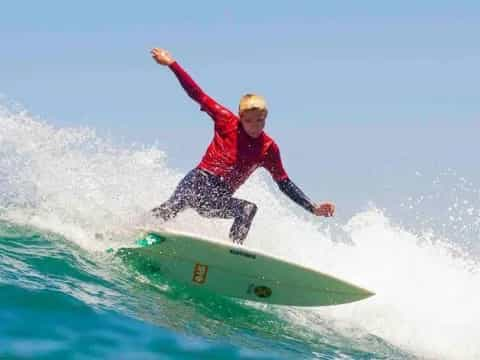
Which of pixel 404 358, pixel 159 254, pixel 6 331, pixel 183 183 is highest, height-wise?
pixel 183 183

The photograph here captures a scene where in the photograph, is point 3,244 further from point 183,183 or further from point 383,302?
point 383,302

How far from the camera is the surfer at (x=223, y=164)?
325 inches

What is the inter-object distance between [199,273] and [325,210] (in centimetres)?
185

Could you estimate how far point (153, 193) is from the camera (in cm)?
1329

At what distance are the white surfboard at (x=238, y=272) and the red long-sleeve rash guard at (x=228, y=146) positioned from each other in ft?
3.42

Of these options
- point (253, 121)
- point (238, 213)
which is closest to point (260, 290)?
point (238, 213)

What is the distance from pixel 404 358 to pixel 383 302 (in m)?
2.65

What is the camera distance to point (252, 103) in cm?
803

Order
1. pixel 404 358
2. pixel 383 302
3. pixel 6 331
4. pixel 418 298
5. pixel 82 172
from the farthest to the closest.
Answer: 1. pixel 82 172
2. pixel 418 298
3. pixel 383 302
4. pixel 404 358
5. pixel 6 331

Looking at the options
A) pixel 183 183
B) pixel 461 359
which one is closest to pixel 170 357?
pixel 183 183

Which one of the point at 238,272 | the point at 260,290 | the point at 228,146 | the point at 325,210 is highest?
the point at 228,146

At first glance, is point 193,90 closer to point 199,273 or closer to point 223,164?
point 223,164

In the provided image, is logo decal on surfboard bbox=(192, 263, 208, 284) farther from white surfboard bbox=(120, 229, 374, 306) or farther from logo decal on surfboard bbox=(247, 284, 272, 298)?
logo decal on surfboard bbox=(247, 284, 272, 298)

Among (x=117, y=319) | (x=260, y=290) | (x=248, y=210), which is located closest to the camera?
(x=117, y=319)
